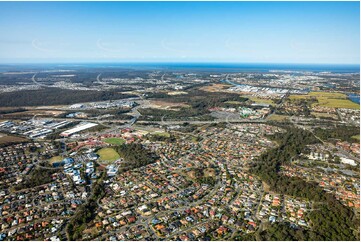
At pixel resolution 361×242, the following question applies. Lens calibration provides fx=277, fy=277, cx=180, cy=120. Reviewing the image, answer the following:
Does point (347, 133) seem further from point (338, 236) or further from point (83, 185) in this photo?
point (83, 185)

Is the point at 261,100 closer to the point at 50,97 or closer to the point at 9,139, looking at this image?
the point at 50,97

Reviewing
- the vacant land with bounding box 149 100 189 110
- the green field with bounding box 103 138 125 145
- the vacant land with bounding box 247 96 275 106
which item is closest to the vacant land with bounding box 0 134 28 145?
the green field with bounding box 103 138 125 145

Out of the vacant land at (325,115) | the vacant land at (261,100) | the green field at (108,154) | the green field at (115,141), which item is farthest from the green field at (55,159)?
the vacant land at (261,100)

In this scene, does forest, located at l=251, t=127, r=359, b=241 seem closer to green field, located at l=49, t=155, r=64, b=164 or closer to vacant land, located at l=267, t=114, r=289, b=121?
vacant land, located at l=267, t=114, r=289, b=121

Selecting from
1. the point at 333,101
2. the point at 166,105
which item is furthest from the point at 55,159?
the point at 333,101

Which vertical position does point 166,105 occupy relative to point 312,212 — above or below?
above

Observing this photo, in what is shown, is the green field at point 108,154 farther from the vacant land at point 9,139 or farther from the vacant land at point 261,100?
the vacant land at point 261,100

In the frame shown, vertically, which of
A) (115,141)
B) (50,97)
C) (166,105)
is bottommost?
(115,141)

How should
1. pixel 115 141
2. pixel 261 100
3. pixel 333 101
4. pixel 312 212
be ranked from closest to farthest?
pixel 312 212
pixel 115 141
pixel 333 101
pixel 261 100
